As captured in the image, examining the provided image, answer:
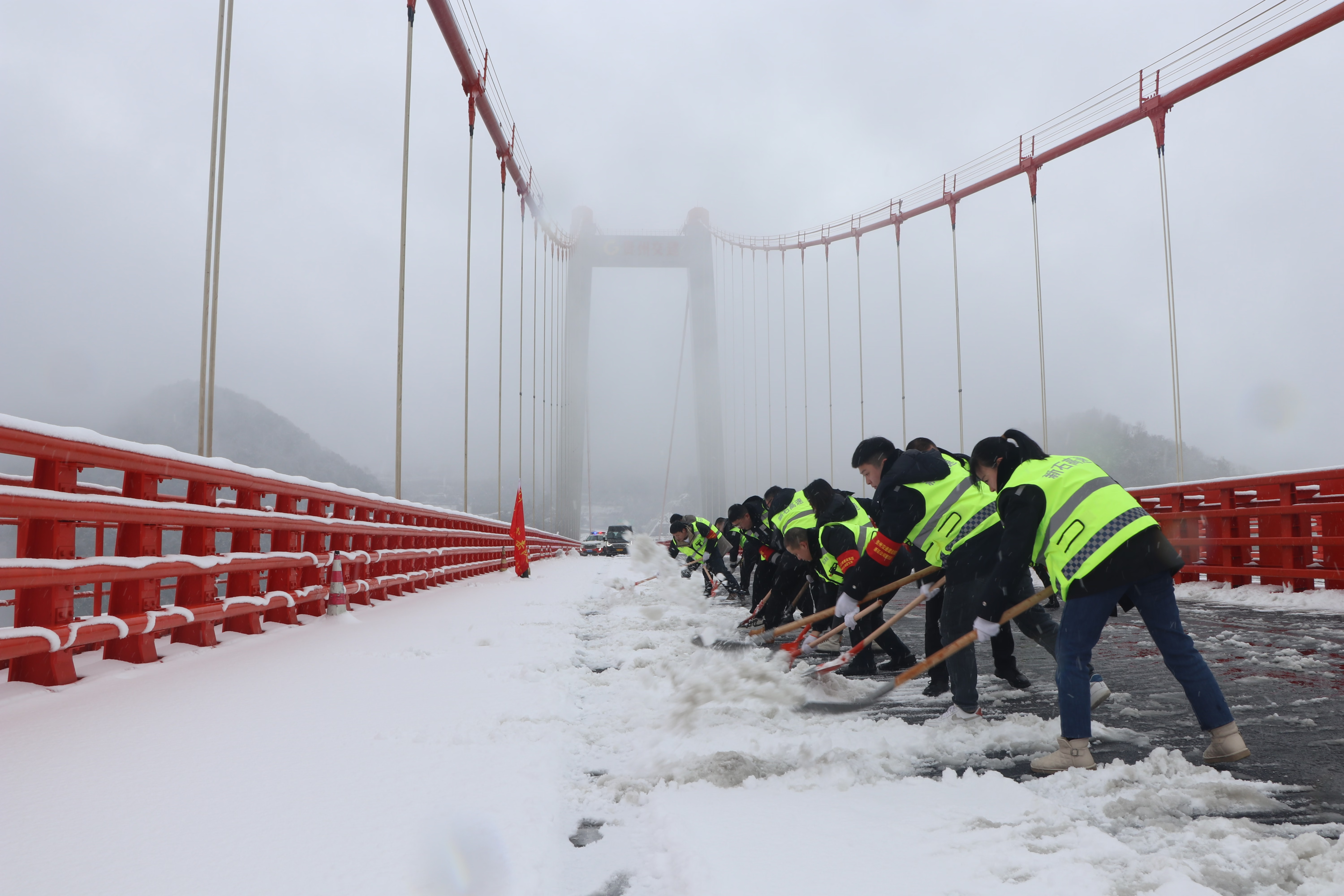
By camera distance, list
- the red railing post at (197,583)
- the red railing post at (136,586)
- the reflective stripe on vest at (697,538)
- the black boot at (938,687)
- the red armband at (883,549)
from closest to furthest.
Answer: the red railing post at (136,586) → the red railing post at (197,583) → the black boot at (938,687) → the red armband at (883,549) → the reflective stripe on vest at (697,538)

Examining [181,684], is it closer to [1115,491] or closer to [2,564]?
[2,564]

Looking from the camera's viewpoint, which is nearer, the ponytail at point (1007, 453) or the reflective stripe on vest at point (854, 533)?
the ponytail at point (1007, 453)

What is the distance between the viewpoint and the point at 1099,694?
373 centimetres

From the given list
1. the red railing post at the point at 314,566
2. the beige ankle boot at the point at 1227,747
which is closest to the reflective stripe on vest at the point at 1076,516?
the beige ankle boot at the point at 1227,747

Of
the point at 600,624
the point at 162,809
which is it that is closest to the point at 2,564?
the point at 162,809

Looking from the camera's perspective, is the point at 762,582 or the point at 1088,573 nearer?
the point at 1088,573

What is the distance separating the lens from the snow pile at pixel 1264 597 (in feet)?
25.4

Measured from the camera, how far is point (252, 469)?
4953 mm

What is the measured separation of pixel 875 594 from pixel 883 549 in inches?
24.2

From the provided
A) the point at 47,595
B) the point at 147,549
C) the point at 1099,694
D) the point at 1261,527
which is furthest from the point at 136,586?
the point at 1261,527

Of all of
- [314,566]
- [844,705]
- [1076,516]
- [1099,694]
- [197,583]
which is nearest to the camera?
[1076,516]

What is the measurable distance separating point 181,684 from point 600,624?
4.36 metres

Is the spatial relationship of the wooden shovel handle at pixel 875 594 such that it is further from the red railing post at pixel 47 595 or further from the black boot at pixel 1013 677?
the red railing post at pixel 47 595

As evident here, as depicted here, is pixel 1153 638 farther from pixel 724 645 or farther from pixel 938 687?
pixel 724 645
